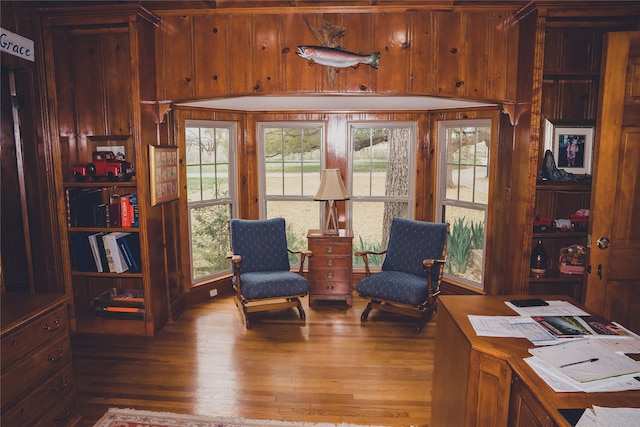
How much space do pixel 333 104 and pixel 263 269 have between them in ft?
6.21

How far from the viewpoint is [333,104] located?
4.61 metres

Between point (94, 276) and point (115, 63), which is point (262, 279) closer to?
point (94, 276)

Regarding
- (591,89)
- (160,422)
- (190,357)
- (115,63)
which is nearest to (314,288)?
(190,357)

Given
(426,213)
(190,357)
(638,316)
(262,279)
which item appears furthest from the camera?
(426,213)

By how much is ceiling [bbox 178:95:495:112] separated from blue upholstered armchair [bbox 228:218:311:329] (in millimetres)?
1235

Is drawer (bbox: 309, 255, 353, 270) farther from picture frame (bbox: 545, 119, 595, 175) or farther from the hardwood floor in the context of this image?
picture frame (bbox: 545, 119, 595, 175)

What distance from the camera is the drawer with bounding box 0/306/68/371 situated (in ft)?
6.95

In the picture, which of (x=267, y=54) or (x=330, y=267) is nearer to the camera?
(x=267, y=54)

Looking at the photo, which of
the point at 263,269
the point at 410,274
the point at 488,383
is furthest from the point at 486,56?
the point at 263,269

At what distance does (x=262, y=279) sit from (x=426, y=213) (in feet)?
6.91

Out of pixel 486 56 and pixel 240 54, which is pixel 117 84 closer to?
pixel 240 54

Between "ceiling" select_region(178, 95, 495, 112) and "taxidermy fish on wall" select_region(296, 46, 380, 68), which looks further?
"ceiling" select_region(178, 95, 495, 112)

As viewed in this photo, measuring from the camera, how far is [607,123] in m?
2.83

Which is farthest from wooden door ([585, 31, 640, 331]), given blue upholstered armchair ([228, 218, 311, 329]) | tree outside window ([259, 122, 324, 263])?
tree outside window ([259, 122, 324, 263])
